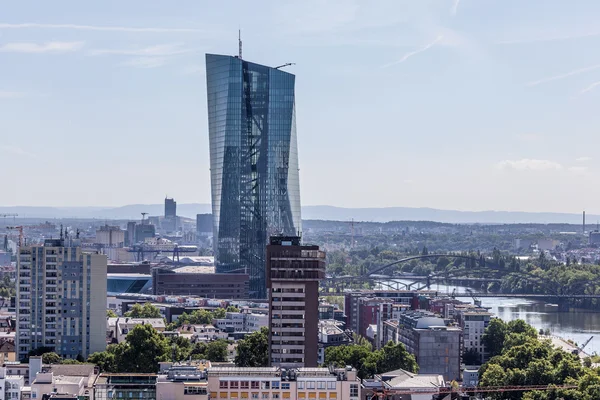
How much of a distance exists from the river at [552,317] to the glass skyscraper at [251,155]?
80.9 feet

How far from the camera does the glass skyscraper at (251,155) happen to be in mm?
130125

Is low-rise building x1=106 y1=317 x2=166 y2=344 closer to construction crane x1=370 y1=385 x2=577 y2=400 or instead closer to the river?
construction crane x1=370 y1=385 x2=577 y2=400

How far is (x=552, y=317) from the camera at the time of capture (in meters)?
140

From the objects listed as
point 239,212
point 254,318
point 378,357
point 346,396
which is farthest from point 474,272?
point 346,396

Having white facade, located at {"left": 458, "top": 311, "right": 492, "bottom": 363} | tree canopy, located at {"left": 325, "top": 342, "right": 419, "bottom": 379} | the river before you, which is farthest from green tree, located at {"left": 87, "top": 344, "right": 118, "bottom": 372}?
the river

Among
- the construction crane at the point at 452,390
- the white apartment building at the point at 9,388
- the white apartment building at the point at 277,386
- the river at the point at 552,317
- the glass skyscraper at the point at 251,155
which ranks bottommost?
the river at the point at 552,317

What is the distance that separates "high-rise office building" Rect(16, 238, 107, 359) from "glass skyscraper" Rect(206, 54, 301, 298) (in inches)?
2097

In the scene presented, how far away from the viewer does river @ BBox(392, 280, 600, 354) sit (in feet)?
384

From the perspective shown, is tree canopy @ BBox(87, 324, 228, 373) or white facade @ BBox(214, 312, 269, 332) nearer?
tree canopy @ BBox(87, 324, 228, 373)

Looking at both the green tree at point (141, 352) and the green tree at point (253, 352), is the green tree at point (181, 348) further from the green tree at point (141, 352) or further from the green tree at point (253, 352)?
the green tree at point (253, 352)

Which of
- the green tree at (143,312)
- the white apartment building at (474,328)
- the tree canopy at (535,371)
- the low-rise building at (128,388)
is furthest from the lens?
the green tree at (143,312)

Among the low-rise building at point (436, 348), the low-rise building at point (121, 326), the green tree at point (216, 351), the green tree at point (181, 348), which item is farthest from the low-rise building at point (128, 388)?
the low-rise building at point (436, 348)

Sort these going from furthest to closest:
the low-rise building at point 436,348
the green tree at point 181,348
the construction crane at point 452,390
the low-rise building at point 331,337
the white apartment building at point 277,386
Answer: the low-rise building at point 331,337 → the low-rise building at point 436,348 → the green tree at point 181,348 → the construction crane at point 452,390 → the white apartment building at point 277,386

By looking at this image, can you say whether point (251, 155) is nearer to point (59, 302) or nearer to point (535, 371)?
point (59, 302)
